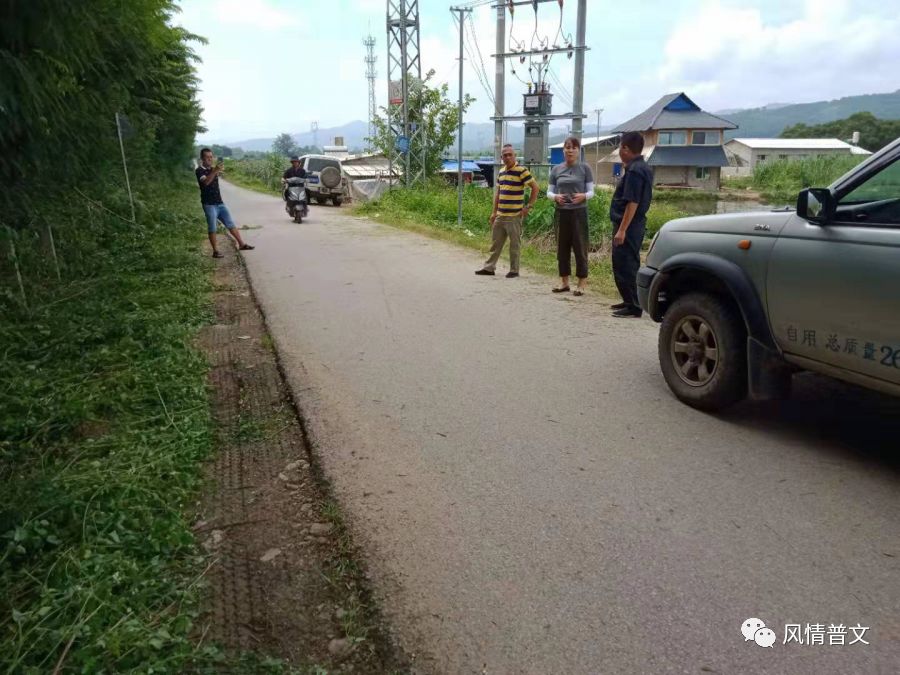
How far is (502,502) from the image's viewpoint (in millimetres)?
3518

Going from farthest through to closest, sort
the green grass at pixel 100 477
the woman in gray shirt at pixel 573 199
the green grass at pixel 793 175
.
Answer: the green grass at pixel 793 175, the woman in gray shirt at pixel 573 199, the green grass at pixel 100 477

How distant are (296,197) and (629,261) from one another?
13226 mm

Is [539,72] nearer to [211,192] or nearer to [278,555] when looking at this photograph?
[211,192]

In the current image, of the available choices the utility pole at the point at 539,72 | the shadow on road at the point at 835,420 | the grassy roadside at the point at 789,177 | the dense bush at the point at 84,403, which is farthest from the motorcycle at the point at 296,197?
the grassy roadside at the point at 789,177

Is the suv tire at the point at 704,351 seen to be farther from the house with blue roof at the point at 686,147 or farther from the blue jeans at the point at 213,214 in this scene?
the house with blue roof at the point at 686,147

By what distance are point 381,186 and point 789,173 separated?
3144cm

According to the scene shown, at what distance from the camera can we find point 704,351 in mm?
4730

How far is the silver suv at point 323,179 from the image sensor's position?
26891mm

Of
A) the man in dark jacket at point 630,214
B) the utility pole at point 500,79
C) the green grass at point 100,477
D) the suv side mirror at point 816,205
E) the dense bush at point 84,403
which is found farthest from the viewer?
the utility pole at point 500,79

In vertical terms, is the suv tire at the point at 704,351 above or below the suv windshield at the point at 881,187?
below

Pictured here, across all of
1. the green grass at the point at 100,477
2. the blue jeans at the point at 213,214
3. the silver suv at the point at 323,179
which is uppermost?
the silver suv at the point at 323,179

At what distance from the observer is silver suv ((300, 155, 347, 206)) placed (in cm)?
2689

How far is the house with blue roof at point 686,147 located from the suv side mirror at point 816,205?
56402mm

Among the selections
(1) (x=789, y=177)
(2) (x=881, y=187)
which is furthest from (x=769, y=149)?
(2) (x=881, y=187)
